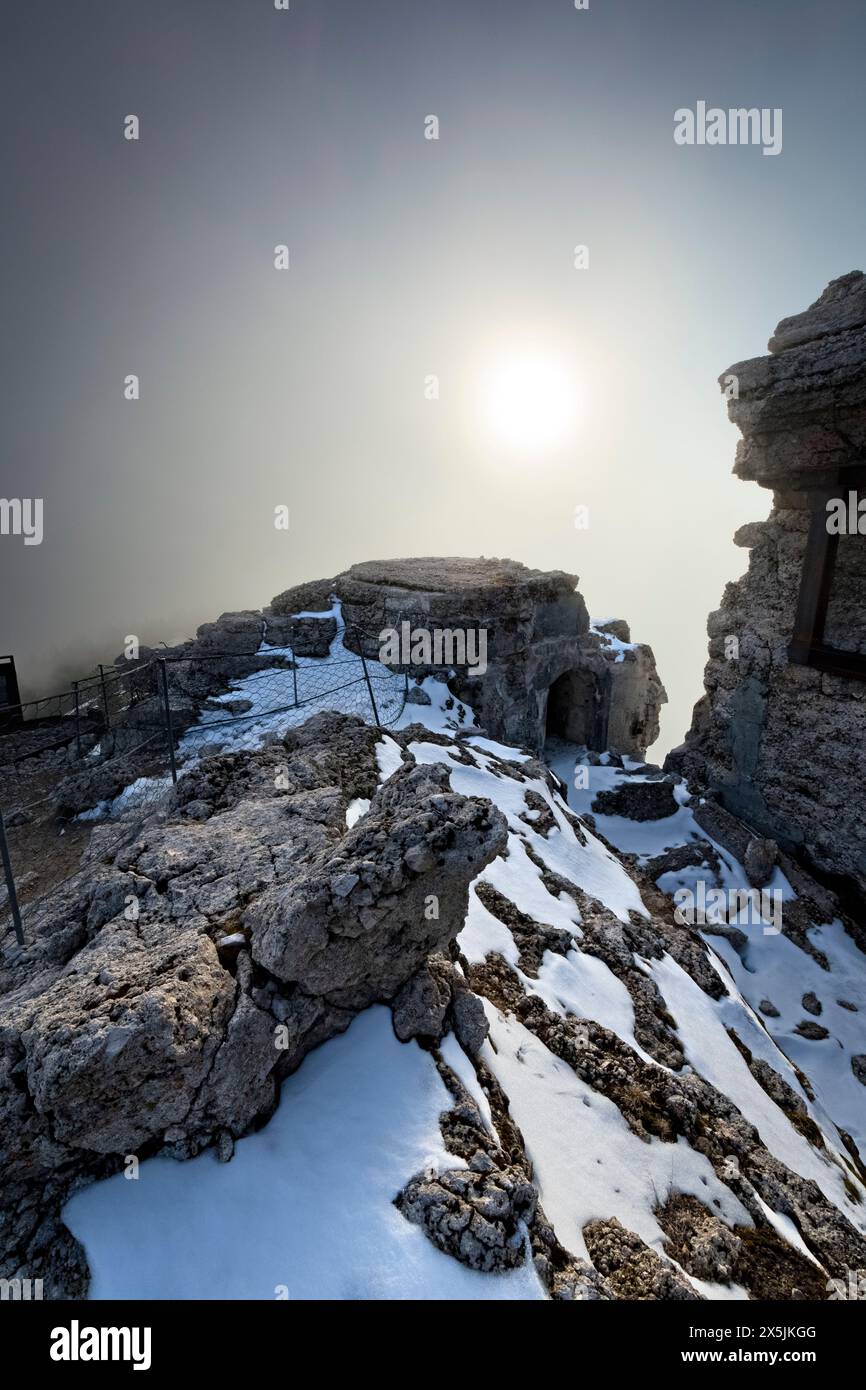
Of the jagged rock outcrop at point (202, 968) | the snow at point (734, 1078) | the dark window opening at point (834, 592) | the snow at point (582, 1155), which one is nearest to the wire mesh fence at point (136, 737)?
the jagged rock outcrop at point (202, 968)

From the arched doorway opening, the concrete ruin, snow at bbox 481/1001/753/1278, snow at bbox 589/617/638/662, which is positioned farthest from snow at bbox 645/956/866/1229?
snow at bbox 589/617/638/662

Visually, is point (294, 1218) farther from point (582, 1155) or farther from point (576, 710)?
point (576, 710)

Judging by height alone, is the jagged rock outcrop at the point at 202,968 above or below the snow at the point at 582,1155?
above

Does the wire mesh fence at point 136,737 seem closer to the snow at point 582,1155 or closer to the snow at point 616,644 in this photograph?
the snow at point 582,1155

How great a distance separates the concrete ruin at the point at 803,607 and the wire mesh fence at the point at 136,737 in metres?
8.29

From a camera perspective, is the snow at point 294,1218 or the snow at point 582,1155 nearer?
the snow at point 294,1218

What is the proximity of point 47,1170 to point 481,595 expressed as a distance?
13.4 m

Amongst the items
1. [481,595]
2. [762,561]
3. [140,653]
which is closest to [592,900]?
[481,595]

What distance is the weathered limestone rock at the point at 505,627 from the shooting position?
14773 mm

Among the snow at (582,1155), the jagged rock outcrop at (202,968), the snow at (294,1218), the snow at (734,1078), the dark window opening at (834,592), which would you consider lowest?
the snow at (734,1078)

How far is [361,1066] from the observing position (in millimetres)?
3617

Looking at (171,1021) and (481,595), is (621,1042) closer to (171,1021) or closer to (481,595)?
(171,1021)

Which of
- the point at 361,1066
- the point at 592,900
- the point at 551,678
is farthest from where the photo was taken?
the point at 551,678
